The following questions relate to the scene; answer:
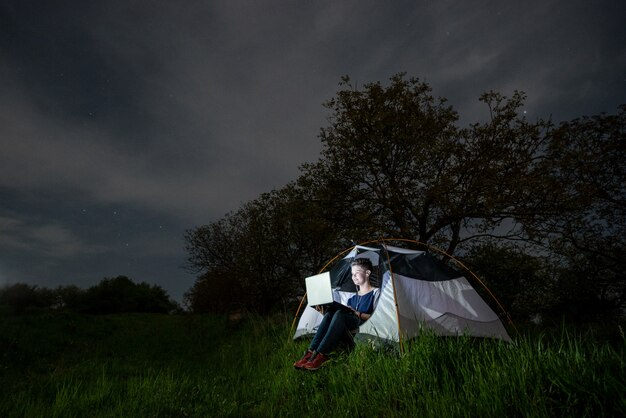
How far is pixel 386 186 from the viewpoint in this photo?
11523 millimetres

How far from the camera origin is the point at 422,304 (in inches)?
215

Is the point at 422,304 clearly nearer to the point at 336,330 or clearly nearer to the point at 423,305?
the point at 423,305

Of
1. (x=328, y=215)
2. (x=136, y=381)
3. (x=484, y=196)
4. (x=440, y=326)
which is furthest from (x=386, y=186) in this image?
(x=136, y=381)

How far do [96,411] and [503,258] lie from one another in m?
12.7

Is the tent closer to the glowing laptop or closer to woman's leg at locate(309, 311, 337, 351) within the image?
woman's leg at locate(309, 311, 337, 351)

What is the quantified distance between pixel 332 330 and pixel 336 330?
6 centimetres

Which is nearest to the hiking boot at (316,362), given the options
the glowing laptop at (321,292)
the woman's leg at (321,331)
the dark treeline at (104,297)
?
the woman's leg at (321,331)

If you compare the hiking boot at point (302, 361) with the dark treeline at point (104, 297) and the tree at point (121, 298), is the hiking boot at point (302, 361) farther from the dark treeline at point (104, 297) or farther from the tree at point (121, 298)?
the tree at point (121, 298)

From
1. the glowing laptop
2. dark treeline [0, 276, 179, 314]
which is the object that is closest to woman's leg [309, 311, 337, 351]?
the glowing laptop

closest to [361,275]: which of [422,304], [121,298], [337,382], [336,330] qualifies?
[422,304]

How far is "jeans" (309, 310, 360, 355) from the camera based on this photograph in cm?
490

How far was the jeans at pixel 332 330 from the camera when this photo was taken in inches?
193

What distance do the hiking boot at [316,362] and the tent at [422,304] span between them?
638 millimetres

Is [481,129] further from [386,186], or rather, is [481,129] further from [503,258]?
[503,258]
